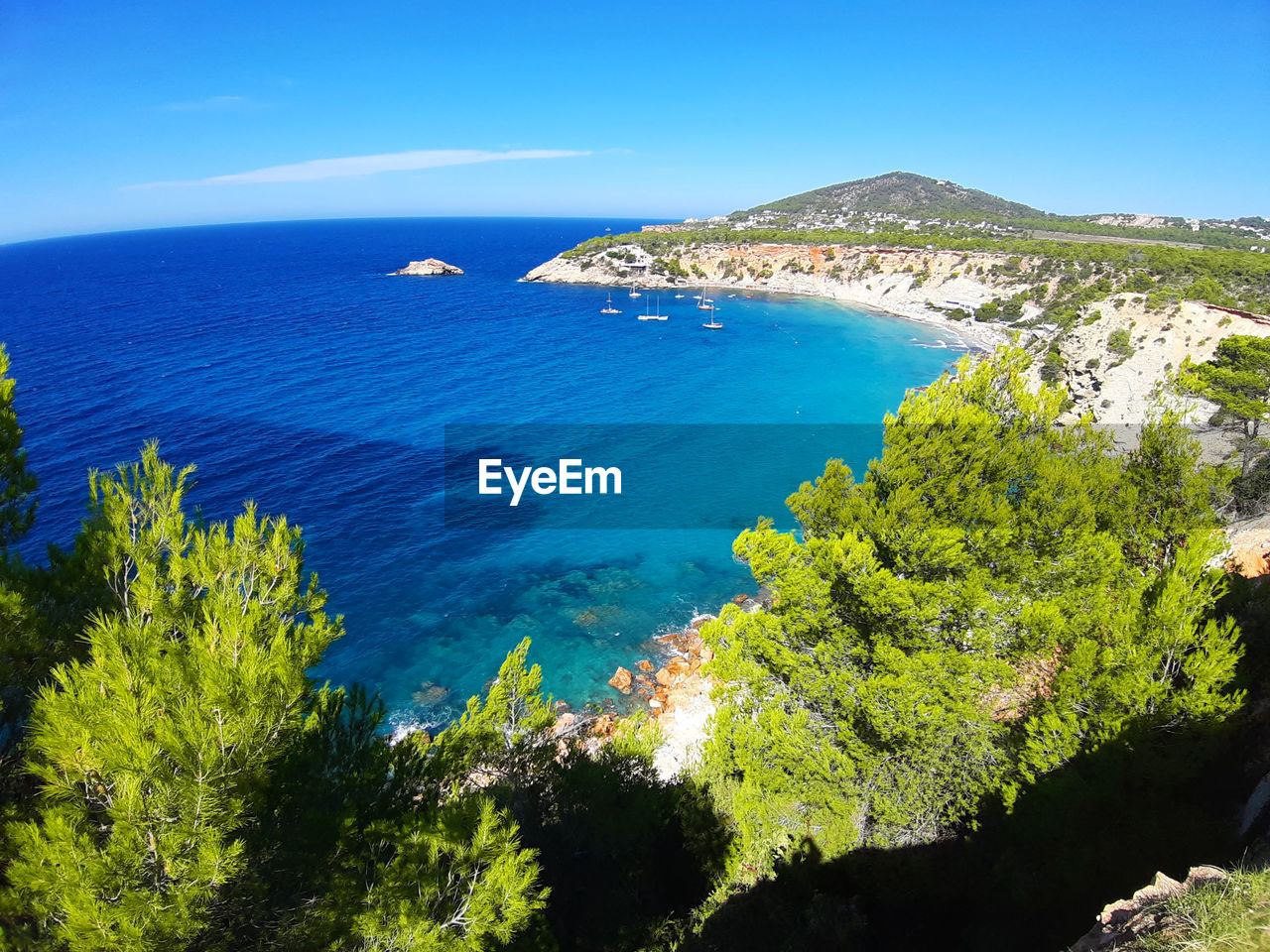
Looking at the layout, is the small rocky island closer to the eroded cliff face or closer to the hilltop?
the eroded cliff face

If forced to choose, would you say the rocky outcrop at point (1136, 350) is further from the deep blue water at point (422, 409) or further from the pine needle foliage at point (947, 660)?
the pine needle foliage at point (947, 660)

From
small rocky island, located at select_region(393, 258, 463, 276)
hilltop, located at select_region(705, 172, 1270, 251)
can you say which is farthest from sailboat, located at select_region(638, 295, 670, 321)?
hilltop, located at select_region(705, 172, 1270, 251)

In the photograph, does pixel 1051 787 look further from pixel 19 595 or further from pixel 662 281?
pixel 662 281

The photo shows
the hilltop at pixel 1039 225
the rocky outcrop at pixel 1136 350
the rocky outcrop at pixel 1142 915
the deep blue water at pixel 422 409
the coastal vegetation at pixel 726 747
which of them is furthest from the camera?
the hilltop at pixel 1039 225

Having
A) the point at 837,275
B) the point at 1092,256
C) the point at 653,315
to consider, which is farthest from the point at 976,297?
the point at 653,315

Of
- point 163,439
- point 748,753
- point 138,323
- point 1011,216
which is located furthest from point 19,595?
point 1011,216

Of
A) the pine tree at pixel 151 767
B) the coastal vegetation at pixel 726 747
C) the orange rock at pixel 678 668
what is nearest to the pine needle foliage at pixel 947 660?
the coastal vegetation at pixel 726 747

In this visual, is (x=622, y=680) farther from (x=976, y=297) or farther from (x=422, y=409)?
(x=976, y=297)
